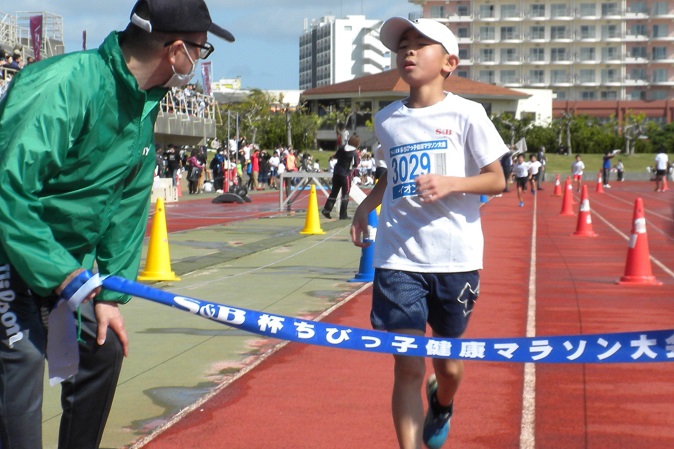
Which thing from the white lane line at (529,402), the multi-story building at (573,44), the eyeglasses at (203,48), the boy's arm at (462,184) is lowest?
the white lane line at (529,402)

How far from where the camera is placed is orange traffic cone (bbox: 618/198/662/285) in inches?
532

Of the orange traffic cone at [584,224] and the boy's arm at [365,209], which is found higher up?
the boy's arm at [365,209]

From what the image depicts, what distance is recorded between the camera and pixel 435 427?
5.33 metres

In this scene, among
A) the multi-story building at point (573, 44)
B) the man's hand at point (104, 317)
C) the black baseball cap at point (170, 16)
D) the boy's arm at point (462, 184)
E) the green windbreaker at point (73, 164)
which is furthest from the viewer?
the multi-story building at point (573, 44)

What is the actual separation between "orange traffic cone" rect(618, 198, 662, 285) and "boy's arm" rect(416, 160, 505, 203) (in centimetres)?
896

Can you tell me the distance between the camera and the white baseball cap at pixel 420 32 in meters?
4.93

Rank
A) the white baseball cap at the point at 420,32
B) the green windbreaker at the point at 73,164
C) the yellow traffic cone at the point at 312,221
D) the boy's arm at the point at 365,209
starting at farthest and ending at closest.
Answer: the yellow traffic cone at the point at 312,221, the boy's arm at the point at 365,209, the white baseball cap at the point at 420,32, the green windbreaker at the point at 73,164

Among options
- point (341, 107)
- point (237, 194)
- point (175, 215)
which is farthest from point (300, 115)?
point (175, 215)

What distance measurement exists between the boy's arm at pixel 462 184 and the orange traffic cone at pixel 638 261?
8.96 m

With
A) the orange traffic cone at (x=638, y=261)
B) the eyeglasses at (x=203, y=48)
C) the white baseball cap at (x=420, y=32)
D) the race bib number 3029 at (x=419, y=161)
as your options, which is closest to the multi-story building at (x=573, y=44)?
the orange traffic cone at (x=638, y=261)

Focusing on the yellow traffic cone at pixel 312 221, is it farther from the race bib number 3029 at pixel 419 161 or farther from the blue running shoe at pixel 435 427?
the race bib number 3029 at pixel 419 161

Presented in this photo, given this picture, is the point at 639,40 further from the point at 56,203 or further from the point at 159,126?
the point at 56,203

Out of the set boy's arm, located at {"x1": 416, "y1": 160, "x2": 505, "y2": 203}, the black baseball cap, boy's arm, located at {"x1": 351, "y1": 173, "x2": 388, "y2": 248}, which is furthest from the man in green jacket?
boy's arm, located at {"x1": 351, "y1": 173, "x2": 388, "y2": 248}

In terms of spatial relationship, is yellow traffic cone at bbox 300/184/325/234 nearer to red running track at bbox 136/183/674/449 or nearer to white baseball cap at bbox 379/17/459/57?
red running track at bbox 136/183/674/449
